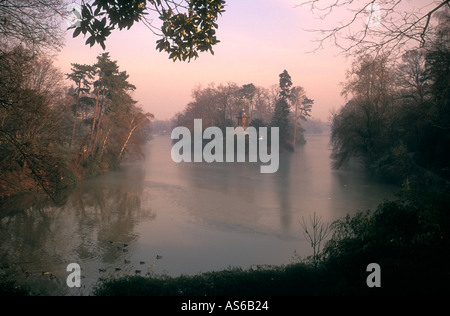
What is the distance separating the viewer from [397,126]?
2305 cm

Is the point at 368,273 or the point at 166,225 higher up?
the point at 368,273

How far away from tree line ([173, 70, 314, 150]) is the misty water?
1060 inches

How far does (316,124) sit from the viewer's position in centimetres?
12538

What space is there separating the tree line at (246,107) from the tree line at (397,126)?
22687 mm

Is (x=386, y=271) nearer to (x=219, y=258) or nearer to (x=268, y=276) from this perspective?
(x=268, y=276)

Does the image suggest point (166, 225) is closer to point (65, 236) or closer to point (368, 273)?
point (65, 236)

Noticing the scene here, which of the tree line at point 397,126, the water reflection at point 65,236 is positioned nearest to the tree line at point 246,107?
the tree line at point 397,126

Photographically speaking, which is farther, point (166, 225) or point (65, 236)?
point (166, 225)

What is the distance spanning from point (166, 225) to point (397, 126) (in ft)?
60.2

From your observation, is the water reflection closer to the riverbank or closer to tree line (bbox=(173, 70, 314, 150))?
the riverbank

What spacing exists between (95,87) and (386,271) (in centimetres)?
2763

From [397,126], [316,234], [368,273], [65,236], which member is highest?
[397,126]

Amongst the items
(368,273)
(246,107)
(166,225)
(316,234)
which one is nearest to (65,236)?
(166,225)

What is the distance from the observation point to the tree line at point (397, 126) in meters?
17.9
